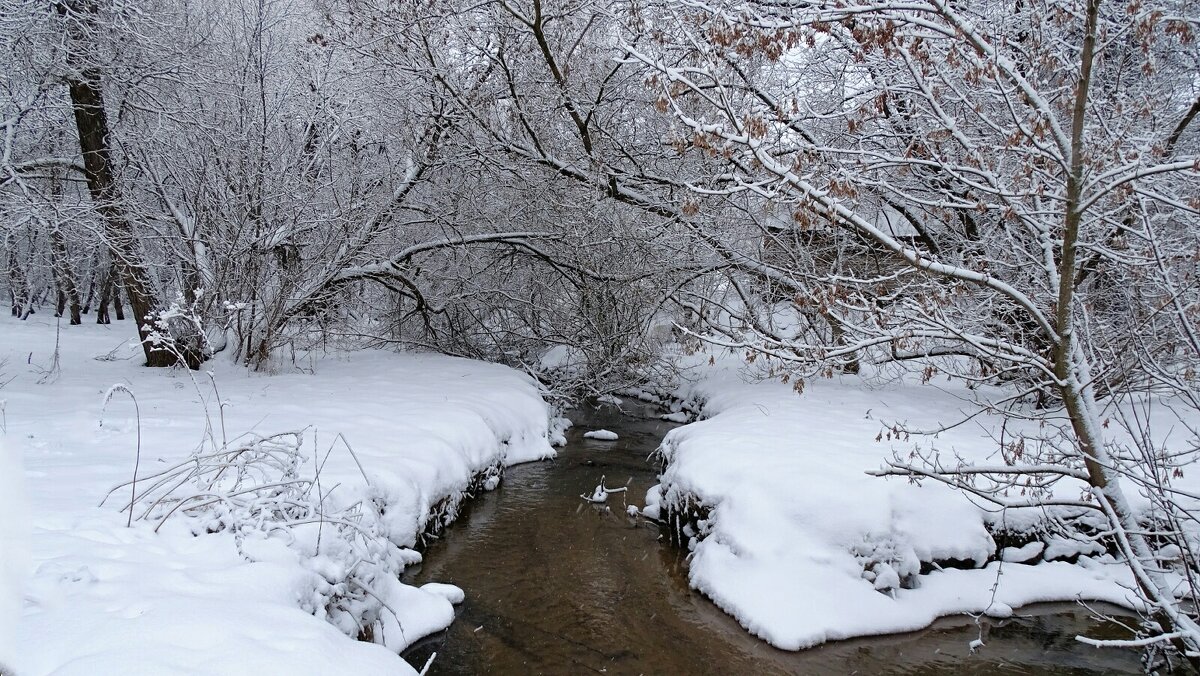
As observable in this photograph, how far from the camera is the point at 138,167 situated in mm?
9695

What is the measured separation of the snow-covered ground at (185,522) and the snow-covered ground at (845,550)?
2415mm

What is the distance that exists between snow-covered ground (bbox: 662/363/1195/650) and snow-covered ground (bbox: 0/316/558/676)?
242cm

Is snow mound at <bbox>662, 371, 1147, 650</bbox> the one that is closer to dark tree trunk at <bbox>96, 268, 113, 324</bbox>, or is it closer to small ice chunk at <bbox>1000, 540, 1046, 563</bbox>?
small ice chunk at <bbox>1000, 540, 1046, 563</bbox>

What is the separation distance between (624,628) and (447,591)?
143cm

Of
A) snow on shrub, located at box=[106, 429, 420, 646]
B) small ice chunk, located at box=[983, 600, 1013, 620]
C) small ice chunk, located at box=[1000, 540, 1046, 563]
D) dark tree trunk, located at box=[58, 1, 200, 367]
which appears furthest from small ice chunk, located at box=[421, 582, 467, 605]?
→ dark tree trunk, located at box=[58, 1, 200, 367]

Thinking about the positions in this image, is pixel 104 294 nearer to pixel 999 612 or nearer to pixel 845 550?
pixel 845 550

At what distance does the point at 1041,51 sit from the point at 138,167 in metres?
11.0

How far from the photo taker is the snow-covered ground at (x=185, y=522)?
2.60m

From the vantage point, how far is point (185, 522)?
4.02m

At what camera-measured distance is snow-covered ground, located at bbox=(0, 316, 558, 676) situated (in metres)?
2.60

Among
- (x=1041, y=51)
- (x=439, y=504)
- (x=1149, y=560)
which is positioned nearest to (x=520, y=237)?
(x=439, y=504)

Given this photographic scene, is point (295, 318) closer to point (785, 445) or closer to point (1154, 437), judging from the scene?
point (785, 445)

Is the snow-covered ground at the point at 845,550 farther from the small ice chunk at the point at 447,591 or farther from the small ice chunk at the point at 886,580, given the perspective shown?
the small ice chunk at the point at 447,591

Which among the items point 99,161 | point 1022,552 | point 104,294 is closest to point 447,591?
point 1022,552
